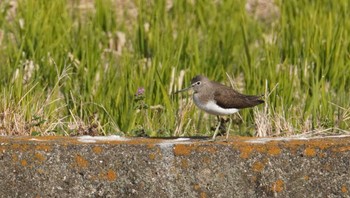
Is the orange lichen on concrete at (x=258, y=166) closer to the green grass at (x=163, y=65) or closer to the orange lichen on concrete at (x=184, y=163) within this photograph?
the orange lichen on concrete at (x=184, y=163)

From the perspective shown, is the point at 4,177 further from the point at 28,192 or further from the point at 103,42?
the point at 103,42

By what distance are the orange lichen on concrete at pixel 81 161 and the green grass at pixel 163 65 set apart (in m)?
0.85

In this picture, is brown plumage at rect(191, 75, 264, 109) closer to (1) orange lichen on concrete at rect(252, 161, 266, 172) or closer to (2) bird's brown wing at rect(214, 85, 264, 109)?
(2) bird's brown wing at rect(214, 85, 264, 109)

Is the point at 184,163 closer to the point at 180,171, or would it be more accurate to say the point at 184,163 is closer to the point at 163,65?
the point at 180,171

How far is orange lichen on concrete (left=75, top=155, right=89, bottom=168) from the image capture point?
416cm

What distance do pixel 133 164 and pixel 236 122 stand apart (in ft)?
5.87

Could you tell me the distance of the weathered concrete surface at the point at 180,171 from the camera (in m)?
4.13

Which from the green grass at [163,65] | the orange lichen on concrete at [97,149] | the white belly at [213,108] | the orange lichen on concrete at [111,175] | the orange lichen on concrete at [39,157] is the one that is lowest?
the green grass at [163,65]

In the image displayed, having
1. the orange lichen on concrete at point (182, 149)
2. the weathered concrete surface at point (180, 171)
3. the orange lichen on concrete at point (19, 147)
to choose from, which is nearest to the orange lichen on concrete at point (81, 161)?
the weathered concrete surface at point (180, 171)

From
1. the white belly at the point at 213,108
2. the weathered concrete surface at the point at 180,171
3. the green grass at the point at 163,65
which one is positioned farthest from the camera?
the green grass at the point at 163,65

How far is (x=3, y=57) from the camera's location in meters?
6.87

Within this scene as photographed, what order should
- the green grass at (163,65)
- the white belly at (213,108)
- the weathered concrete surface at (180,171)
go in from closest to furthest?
the weathered concrete surface at (180,171) < the white belly at (213,108) < the green grass at (163,65)

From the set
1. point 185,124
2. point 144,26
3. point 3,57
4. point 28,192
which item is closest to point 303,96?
point 185,124

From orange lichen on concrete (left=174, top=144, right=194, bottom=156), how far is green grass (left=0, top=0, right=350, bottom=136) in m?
0.82
